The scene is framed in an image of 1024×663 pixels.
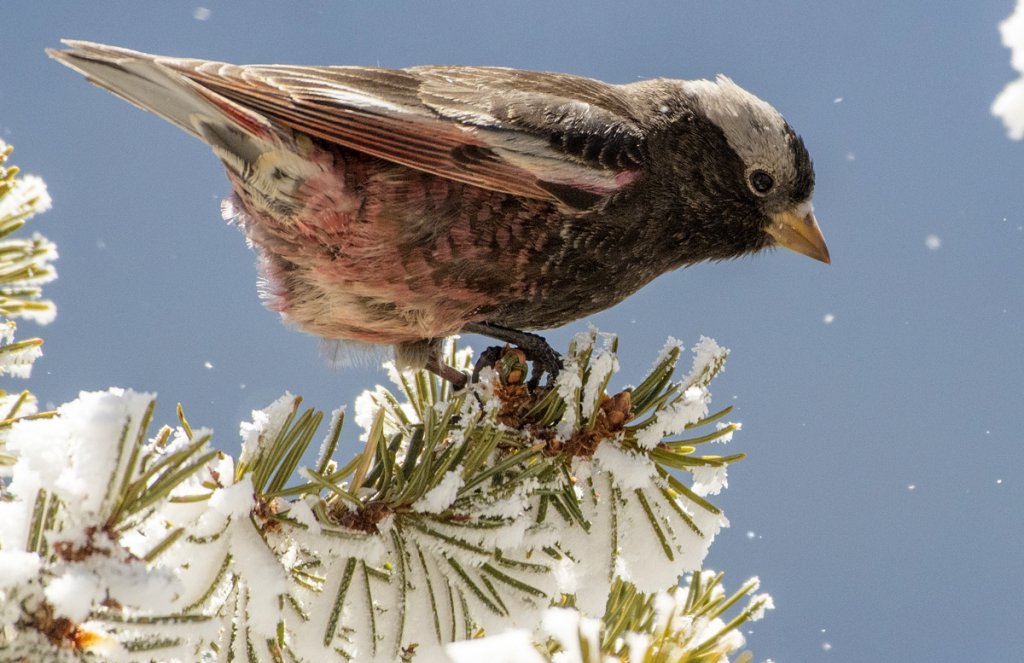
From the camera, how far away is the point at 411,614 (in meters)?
1.22

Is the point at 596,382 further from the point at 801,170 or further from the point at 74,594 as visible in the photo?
the point at 801,170

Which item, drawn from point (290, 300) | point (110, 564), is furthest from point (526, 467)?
point (290, 300)

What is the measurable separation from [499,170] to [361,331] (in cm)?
54

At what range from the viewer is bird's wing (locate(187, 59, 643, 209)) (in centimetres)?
188

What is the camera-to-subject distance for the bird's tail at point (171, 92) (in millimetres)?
1742

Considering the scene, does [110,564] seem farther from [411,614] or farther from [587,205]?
[587,205]

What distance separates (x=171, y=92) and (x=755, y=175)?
1366mm

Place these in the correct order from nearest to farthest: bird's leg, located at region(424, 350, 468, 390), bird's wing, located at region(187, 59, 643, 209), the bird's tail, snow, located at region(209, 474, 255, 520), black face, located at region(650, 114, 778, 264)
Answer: snow, located at region(209, 474, 255, 520)
the bird's tail
bird's wing, located at region(187, 59, 643, 209)
bird's leg, located at region(424, 350, 468, 390)
black face, located at region(650, 114, 778, 264)

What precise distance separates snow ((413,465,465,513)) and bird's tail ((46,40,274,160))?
0.99 meters

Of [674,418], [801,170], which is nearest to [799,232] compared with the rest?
[801,170]

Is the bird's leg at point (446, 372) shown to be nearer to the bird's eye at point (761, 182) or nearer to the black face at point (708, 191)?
the black face at point (708, 191)

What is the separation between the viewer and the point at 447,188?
1963 mm

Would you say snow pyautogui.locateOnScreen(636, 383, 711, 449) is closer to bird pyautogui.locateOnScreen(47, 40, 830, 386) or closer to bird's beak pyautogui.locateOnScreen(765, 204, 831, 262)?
bird pyautogui.locateOnScreen(47, 40, 830, 386)

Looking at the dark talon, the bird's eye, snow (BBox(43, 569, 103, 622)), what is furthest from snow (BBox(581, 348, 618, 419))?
the bird's eye
